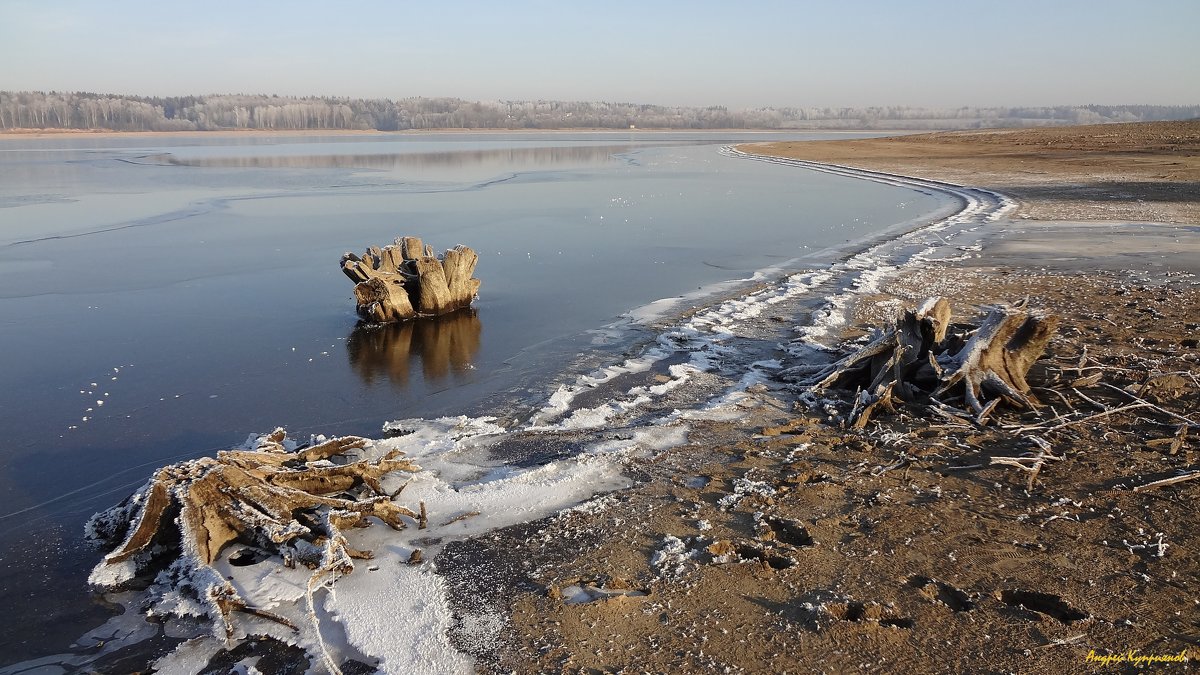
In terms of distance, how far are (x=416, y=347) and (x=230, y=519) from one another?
4587mm

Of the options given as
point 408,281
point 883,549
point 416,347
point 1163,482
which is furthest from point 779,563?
point 408,281

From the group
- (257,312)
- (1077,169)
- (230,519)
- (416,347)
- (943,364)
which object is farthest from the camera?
(1077,169)

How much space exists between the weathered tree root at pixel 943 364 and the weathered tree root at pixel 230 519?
3.69 metres

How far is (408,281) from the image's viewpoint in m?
10.2

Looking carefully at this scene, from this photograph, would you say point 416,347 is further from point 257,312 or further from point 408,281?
point 257,312

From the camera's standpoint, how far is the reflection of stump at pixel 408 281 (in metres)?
9.66

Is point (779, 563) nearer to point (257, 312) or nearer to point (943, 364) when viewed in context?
point (943, 364)

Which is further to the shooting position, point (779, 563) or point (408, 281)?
point (408, 281)

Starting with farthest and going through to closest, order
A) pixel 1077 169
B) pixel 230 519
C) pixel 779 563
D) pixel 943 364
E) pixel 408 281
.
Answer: pixel 1077 169
pixel 408 281
pixel 943 364
pixel 230 519
pixel 779 563

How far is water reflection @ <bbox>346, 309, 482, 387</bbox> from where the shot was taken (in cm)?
780

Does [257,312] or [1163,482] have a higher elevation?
[1163,482]

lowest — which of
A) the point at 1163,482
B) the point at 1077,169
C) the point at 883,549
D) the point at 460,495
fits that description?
the point at 460,495

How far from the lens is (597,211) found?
2061 centimetres

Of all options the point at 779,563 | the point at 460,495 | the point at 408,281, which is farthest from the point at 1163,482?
the point at 408,281
